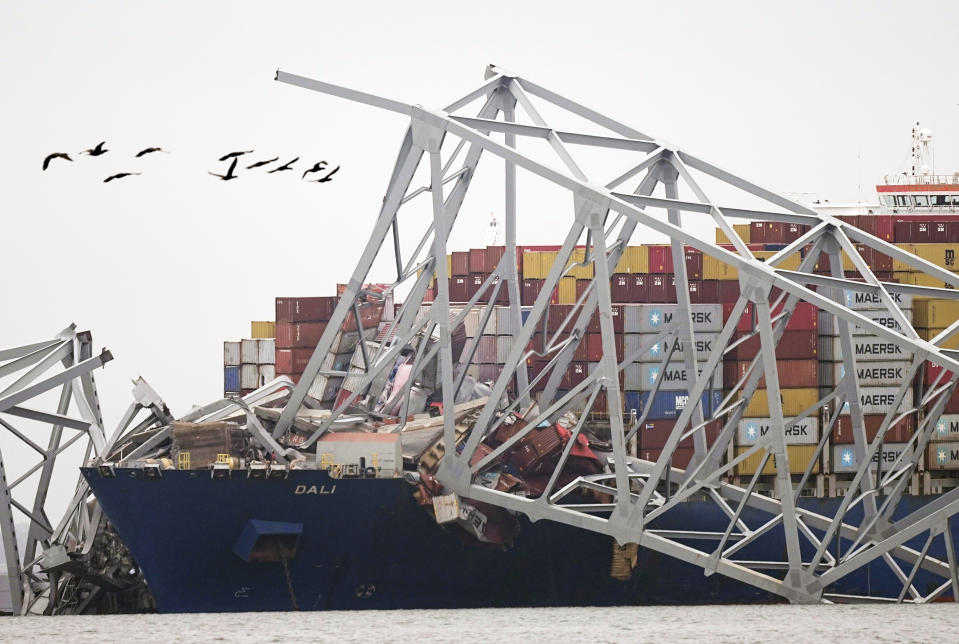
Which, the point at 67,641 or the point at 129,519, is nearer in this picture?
the point at 67,641

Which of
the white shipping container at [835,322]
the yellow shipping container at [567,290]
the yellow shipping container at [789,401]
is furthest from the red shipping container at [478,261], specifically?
the white shipping container at [835,322]

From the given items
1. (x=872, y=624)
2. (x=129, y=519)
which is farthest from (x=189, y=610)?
(x=872, y=624)

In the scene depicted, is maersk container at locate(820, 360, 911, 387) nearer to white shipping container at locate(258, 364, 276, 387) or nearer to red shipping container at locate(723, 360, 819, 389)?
red shipping container at locate(723, 360, 819, 389)

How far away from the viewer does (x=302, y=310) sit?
48750mm

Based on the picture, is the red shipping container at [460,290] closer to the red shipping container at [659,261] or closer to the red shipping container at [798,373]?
the red shipping container at [659,261]

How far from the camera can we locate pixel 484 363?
155ft

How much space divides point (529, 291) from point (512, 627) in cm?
3626

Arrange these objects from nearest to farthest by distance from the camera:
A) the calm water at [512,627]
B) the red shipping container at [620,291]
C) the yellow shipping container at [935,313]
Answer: the calm water at [512,627]
the yellow shipping container at [935,313]
the red shipping container at [620,291]

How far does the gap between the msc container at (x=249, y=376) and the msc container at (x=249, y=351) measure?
0.22m

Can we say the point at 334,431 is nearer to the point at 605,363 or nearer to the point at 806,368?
the point at 605,363

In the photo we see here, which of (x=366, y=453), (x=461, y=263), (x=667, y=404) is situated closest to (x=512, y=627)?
(x=366, y=453)

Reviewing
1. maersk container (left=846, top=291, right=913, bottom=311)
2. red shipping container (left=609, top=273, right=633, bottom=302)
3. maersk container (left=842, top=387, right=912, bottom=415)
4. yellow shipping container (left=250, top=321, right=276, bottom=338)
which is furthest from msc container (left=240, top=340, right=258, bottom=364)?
maersk container (left=846, top=291, right=913, bottom=311)

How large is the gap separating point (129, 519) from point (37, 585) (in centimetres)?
632

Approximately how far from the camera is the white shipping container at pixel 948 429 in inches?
1911
